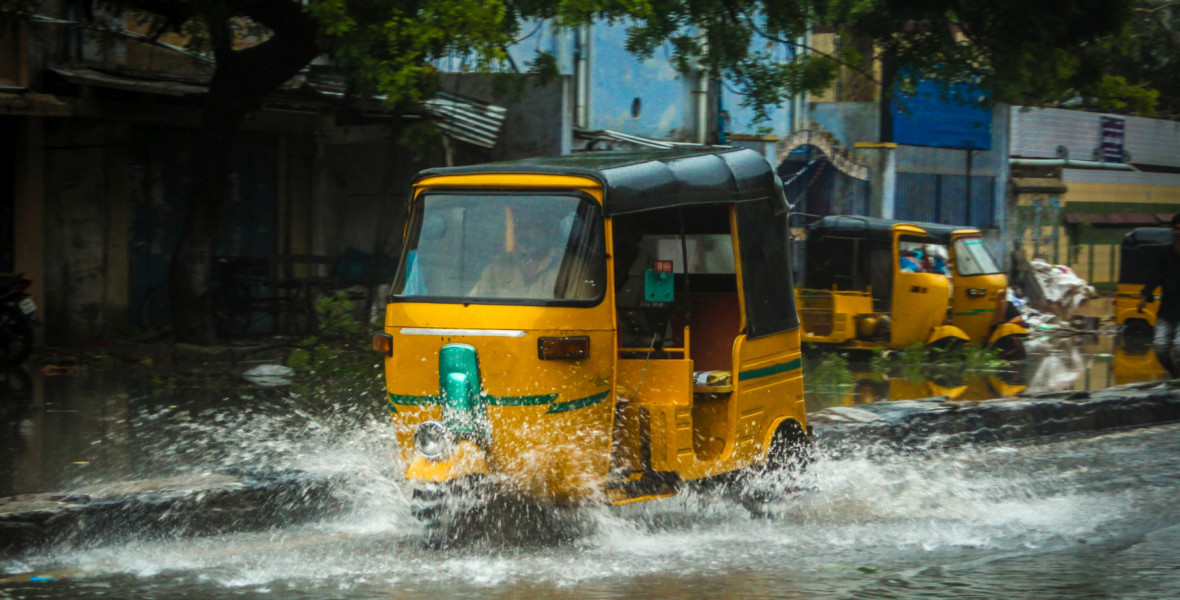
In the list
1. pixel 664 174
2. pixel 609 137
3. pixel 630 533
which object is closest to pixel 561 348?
pixel 630 533

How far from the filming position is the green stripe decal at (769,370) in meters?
6.78

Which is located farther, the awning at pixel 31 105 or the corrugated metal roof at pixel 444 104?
the corrugated metal roof at pixel 444 104

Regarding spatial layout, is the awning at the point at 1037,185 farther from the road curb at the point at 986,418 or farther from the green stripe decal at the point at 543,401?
the green stripe decal at the point at 543,401

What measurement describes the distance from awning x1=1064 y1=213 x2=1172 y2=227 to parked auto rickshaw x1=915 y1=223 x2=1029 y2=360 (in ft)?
36.9

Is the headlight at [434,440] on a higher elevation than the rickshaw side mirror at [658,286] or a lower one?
lower

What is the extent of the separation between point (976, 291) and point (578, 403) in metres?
10.9

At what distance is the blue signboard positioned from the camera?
23500 mm

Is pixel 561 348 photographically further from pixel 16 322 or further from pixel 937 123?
pixel 937 123

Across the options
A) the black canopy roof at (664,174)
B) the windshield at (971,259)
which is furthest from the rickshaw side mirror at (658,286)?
the windshield at (971,259)

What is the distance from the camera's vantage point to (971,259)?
15484 mm

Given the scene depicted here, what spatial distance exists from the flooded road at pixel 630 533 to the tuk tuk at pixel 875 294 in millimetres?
5132

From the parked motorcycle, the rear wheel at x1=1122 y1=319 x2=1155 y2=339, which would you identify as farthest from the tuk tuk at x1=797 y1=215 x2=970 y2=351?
the parked motorcycle

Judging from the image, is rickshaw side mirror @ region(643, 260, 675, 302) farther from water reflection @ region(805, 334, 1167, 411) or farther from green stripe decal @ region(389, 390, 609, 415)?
water reflection @ region(805, 334, 1167, 411)

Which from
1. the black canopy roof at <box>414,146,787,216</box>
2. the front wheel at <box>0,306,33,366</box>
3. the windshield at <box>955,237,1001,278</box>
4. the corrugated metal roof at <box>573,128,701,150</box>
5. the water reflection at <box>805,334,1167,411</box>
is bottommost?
the water reflection at <box>805,334,1167,411</box>
